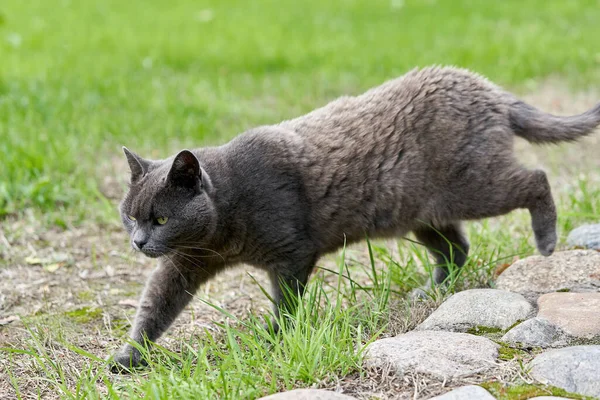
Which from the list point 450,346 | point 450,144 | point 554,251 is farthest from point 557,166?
point 450,346

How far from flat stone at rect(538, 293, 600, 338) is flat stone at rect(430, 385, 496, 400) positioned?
0.55m

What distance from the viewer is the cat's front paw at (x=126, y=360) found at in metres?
2.88

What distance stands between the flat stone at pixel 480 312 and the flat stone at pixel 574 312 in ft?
0.25

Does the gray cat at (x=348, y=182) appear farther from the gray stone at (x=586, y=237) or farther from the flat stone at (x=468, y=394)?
the flat stone at (x=468, y=394)

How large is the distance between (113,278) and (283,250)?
1.24 m

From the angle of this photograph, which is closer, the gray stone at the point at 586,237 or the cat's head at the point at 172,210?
the cat's head at the point at 172,210

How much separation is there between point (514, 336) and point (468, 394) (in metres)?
0.49

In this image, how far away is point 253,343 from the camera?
250 centimetres


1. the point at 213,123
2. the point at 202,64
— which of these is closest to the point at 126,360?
the point at 213,123

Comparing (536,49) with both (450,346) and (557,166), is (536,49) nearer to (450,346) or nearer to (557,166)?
(557,166)

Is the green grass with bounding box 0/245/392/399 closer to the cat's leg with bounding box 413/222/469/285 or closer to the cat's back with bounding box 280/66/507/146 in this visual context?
the cat's leg with bounding box 413/222/469/285

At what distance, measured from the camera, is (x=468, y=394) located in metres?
2.09

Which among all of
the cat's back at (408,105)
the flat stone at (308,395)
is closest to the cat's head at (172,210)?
the cat's back at (408,105)

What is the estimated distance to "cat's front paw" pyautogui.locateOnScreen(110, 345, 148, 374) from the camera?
2885 millimetres
